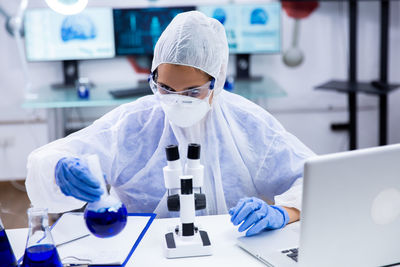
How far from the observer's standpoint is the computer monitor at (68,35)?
10.4 ft

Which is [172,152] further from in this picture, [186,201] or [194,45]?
[194,45]

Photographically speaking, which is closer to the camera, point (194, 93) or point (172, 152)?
point (172, 152)

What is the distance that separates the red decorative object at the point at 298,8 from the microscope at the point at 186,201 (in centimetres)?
255

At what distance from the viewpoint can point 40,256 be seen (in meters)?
0.98

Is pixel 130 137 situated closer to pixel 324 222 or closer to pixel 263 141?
pixel 263 141

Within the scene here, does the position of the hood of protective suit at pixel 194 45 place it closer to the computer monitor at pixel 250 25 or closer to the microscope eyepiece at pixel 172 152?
the microscope eyepiece at pixel 172 152

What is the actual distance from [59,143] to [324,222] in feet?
2.54

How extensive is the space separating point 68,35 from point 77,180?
233 cm

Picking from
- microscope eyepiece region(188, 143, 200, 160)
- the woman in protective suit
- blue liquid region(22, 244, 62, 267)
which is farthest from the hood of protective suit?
blue liquid region(22, 244, 62, 267)

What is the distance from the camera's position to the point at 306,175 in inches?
36.4

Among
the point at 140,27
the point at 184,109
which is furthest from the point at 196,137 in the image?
the point at 140,27

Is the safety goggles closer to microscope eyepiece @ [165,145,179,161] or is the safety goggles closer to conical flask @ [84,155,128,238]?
microscope eyepiece @ [165,145,179,161]

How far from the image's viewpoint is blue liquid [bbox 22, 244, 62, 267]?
977 millimetres

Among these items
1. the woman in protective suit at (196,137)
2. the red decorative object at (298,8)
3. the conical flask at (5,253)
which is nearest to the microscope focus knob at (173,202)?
the woman in protective suit at (196,137)
